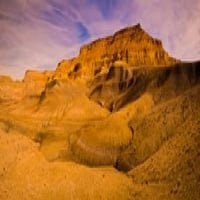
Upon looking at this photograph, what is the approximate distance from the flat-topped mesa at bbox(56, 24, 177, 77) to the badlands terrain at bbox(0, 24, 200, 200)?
17.4m

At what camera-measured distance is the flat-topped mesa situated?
201 ft

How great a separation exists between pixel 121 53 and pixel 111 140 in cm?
4124

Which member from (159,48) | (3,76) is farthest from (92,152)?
(3,76)

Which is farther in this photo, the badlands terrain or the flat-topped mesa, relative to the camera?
the flat-topped mesa

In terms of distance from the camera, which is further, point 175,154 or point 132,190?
point 175,154

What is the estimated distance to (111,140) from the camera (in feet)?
75.8

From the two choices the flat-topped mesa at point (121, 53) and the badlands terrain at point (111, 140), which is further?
the flat-topped mesa at point (121, 53)

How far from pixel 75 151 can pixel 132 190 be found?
940cm

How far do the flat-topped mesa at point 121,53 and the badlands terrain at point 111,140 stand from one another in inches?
683

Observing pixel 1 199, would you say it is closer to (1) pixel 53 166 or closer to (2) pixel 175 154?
(1) pixel 53 166

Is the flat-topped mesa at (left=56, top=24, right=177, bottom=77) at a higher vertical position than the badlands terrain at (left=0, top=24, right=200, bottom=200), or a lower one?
higher

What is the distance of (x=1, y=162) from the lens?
577 inches

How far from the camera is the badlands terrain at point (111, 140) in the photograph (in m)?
13.8

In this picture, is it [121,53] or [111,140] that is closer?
[111,140]
